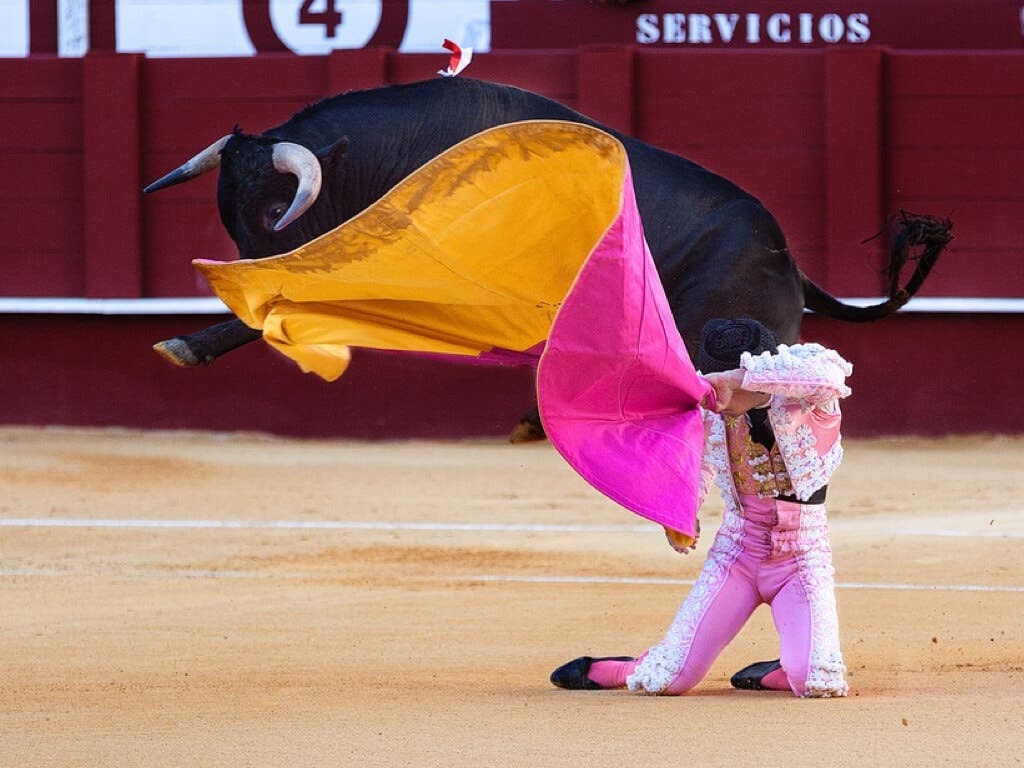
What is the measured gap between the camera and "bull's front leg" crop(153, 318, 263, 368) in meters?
4.50

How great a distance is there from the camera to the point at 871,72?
10141 mm

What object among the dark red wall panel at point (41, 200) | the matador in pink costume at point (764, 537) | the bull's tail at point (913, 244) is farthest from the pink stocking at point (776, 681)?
the dark red wall panel at point (41, 200)

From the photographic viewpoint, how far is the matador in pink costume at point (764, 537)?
3637 mm

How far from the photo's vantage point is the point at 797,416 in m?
3.65

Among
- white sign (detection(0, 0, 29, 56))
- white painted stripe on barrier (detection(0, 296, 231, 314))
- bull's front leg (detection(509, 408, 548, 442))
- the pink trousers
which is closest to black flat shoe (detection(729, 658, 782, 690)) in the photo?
the pink trousers

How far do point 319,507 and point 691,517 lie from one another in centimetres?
469

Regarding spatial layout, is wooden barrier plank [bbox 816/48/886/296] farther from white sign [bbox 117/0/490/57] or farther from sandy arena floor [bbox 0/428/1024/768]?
white sign [bbox 117/0/490/57]

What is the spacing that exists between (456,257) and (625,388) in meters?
0.74

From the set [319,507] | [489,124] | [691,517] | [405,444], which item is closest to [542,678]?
[691,517]

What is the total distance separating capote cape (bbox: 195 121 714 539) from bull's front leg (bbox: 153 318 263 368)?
0.78ft

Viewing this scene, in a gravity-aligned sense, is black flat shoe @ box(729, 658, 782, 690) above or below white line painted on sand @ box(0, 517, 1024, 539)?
above

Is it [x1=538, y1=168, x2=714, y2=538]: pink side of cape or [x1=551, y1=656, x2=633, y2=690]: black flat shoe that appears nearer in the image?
[x1=538, y1=168, x2=714, y2=538]: pink side of cape

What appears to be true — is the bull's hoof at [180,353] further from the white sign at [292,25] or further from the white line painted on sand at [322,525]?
the white sign at [292,25]

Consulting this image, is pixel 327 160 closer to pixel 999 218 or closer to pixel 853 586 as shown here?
pixel 853 586
